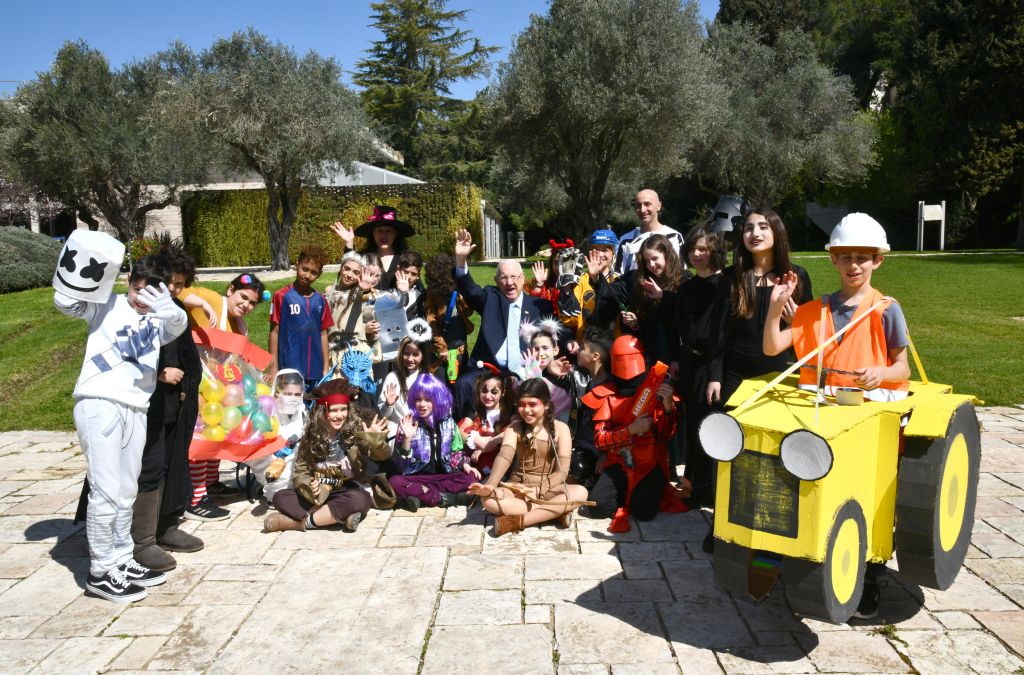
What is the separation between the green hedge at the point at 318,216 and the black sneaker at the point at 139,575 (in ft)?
66.7

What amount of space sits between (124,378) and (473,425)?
2456 millimetres

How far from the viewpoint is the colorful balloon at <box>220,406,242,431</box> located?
16.3 feet

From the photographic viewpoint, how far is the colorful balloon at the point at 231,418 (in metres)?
4.96

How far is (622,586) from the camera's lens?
4.01 m

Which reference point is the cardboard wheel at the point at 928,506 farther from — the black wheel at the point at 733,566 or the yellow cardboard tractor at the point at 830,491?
the black wheel at the point at 733,566

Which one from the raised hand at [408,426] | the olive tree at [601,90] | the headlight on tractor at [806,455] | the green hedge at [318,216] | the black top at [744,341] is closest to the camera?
the headlight on tractor at [806,455]

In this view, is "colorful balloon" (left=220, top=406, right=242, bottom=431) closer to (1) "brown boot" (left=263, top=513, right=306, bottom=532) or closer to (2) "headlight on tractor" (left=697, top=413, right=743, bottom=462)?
(1) "brown boot" (left=263, top=513, right=306, bottom=532)

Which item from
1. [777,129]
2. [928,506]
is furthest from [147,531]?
[777,129]

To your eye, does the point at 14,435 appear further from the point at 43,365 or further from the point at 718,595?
the point at 718,595

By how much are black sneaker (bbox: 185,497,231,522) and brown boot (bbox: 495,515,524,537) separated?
1865 millimetres

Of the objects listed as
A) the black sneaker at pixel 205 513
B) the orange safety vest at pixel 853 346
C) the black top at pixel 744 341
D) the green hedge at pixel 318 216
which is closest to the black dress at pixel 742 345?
the black top at pixel 744 341

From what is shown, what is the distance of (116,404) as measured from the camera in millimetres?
3848

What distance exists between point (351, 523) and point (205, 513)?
3.71 ft

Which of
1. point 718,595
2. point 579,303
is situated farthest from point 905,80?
point 718,595
